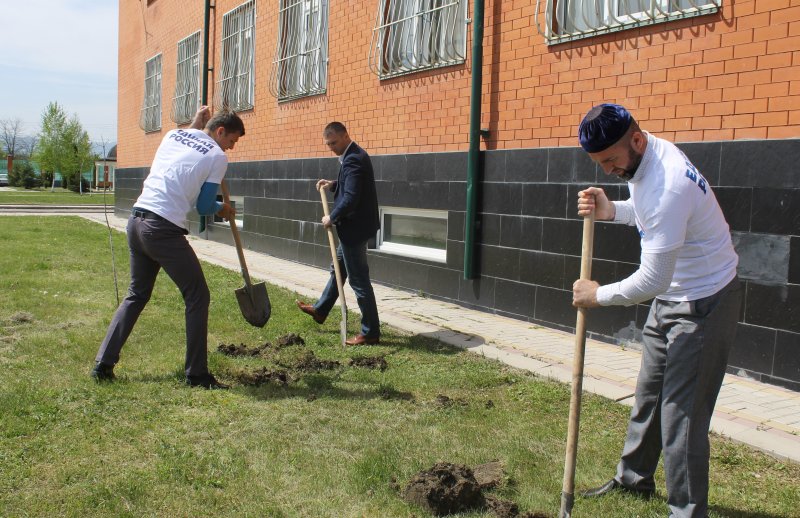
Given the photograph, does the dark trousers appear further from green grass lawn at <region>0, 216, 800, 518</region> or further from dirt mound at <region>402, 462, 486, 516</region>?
dirt mound at <region>402, 462, 486, 516</region>

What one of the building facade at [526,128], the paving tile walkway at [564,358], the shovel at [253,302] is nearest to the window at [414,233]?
the building facade at [526,128]

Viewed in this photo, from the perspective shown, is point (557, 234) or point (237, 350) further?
point (557, 234)

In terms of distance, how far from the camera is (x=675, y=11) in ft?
20.4

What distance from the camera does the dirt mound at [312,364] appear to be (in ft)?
18.9

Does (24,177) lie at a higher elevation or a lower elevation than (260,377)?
higher

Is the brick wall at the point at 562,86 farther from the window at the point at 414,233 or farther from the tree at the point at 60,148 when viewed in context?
the tree at the point at 60,148

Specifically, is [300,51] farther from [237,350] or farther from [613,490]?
[613,490]

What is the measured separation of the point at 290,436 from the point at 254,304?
2.03 meters

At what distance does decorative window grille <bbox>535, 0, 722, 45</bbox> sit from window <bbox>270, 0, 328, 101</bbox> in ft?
16.2

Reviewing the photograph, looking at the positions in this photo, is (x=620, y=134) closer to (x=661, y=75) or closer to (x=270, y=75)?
(x=661, y=75)

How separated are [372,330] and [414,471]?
2.98 meters

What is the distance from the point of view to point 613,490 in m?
3.56

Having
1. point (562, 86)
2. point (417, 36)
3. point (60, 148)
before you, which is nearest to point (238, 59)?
point (417, 36)

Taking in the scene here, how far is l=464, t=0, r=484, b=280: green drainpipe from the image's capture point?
26.6ft
